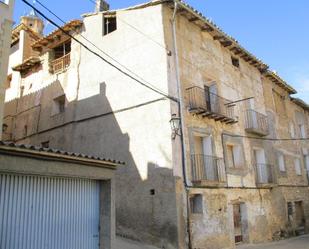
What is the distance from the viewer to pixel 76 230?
22.6 feet

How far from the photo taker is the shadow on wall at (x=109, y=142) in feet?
34.9

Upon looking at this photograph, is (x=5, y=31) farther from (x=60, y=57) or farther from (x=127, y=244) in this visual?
(x=60, y=57)

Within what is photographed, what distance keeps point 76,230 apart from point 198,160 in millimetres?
5863

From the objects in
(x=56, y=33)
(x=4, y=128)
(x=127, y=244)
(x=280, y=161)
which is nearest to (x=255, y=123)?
(x=280, y=161)

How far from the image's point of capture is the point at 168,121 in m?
11.3

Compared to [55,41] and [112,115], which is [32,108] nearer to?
[55,41]

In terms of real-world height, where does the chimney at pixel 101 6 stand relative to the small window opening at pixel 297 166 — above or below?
above

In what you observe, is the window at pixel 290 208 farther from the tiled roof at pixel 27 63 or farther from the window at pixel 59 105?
the tiled roof at pixel 27 63

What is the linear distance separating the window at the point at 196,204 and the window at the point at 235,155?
11.1 feet

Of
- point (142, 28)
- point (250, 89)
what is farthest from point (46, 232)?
point (250, 89)

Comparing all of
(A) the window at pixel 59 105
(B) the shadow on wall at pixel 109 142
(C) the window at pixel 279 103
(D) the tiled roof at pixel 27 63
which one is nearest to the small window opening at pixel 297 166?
(C) the window at pixel 279 103

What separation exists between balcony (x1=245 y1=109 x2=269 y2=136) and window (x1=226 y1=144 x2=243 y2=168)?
4.08 ft

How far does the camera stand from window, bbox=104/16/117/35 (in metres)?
→ 14.5

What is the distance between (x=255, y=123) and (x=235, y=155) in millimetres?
2373
